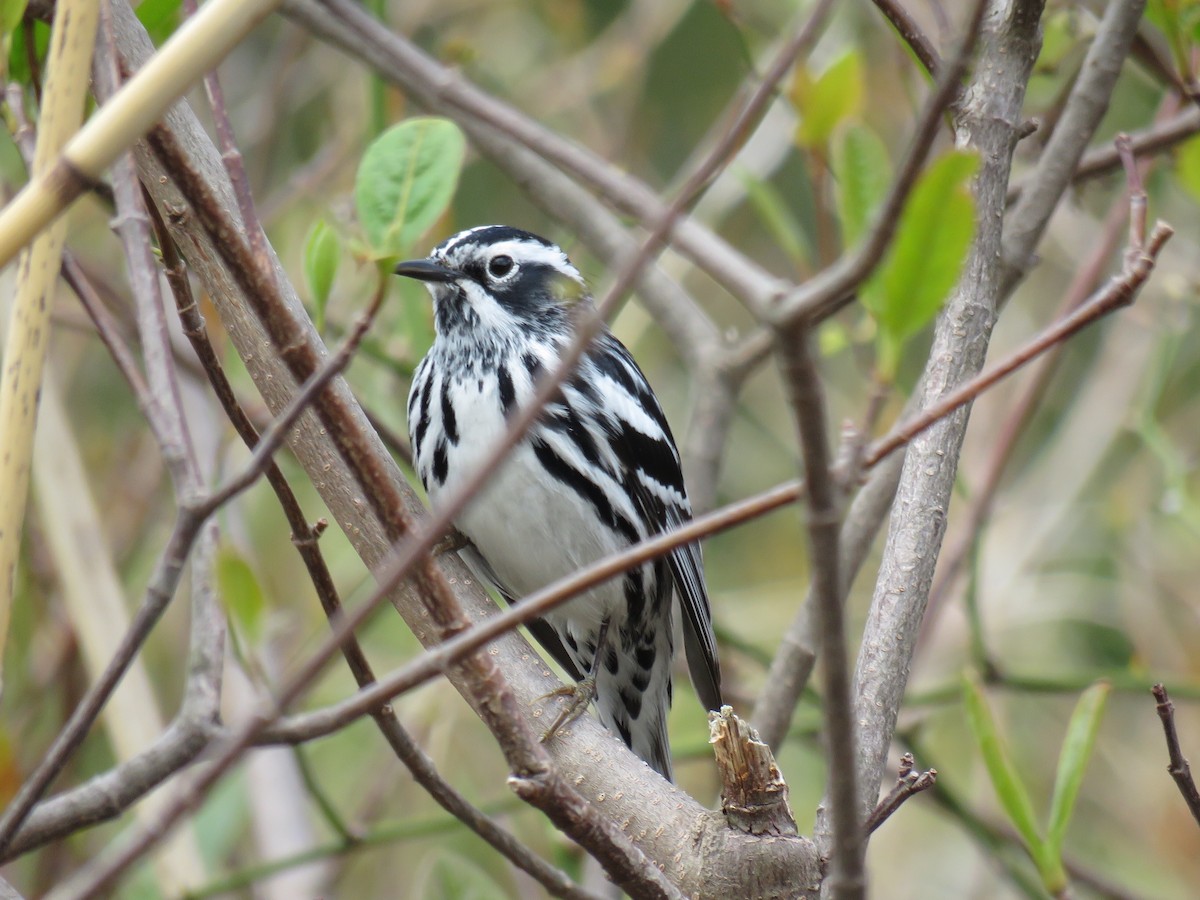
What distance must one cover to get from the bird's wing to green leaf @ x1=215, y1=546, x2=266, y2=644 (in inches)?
45.3

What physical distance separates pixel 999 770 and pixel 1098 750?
136 inches

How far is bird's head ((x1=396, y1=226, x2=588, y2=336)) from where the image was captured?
3477 millimetres

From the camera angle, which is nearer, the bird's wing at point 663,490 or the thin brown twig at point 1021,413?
the bird's wing at point 663,490

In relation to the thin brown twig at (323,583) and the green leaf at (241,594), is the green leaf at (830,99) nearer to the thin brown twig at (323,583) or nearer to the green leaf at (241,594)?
the thin brown twig at (323,583)

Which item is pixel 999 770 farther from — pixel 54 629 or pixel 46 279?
pixel 54 629

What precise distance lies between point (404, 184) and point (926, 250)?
1.89 feet

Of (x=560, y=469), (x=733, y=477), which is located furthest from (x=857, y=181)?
(x=733, y=477)

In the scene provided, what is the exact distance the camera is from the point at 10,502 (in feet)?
4.58

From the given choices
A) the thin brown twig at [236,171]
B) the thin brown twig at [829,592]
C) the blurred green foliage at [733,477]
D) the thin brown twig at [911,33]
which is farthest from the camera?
the blurred green foliage at [733,477]

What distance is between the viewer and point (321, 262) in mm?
1698

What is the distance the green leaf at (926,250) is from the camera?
3.73 feet

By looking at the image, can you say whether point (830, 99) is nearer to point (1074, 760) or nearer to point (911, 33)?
point (911, 33)

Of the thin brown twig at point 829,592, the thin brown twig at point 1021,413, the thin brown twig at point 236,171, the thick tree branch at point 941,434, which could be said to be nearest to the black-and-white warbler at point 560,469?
the thin brown twig at point 1021,413

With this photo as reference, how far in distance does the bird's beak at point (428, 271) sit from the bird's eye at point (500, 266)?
0.11 meters
